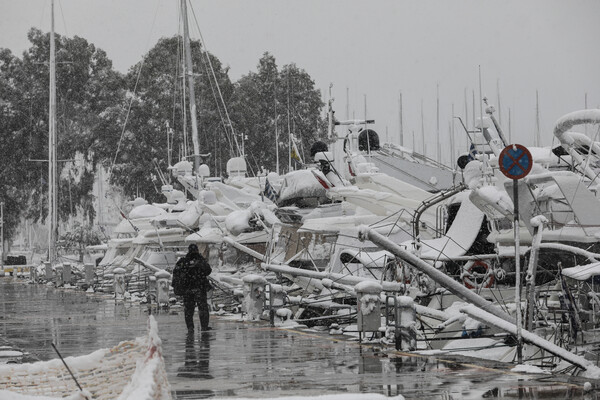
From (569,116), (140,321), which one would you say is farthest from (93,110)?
(569,116)

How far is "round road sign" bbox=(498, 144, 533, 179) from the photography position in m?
14.9

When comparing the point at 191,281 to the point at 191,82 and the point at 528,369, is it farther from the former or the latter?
the point at 191,82

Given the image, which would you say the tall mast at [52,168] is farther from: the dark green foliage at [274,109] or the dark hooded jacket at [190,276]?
the dark hooded jacket at [190,276]

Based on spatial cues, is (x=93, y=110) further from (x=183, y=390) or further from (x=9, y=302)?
(x=183, y=390)

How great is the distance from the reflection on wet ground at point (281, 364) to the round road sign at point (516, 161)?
2.67 meters

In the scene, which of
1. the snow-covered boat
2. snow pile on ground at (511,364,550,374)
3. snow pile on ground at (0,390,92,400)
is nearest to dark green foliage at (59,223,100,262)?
snow pile on ground at (511,364,550,374)

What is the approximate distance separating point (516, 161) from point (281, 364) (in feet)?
14.4

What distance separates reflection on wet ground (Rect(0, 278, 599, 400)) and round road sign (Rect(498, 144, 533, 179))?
267 cm

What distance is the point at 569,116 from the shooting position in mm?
21094

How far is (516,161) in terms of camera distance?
14.9 metres

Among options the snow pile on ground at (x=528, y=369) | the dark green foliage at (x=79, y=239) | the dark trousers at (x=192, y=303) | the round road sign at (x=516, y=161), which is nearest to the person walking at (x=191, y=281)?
the dark trousers at (x=192, y=303)

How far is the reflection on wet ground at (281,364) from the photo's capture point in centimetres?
1216

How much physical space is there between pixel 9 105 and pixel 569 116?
72630 millimetres

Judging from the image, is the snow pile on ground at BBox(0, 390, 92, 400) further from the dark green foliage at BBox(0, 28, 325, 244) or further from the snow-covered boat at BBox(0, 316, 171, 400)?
the dark green foliage at BBox(0, 28, 325, 244)
